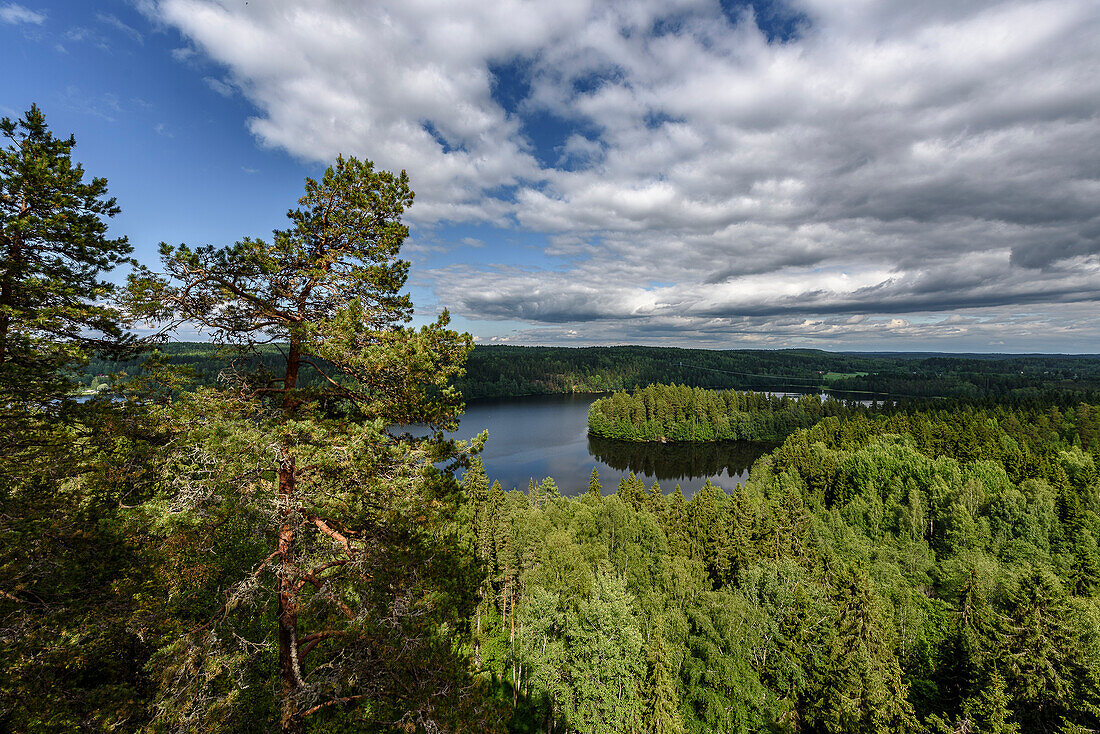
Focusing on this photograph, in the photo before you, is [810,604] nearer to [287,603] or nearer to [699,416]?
[287,603]

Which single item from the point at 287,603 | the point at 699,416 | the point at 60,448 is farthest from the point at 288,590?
the point at 699,416

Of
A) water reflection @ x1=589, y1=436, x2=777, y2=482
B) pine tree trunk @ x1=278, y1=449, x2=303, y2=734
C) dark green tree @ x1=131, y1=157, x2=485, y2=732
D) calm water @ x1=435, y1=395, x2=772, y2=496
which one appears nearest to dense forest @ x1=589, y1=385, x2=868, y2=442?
water reflection @ x1=589, y1=436, x2=777, y2=482

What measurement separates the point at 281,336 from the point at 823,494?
155 feet

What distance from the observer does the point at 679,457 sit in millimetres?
73812

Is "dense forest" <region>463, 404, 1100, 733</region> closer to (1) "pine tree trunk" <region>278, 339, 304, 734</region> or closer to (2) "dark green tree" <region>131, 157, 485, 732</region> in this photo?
(2) "dark green tree" <region>131, 157, 485, 732</region>

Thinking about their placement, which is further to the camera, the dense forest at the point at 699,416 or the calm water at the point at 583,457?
the dense forest at the point at 699,416

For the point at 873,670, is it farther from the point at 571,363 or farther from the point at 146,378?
the point at 571,363

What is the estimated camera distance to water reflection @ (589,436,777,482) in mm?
63938

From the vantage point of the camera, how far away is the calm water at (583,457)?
190ft

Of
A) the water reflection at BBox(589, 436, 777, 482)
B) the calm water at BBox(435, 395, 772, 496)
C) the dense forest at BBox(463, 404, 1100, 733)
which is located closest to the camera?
the dense forest at BBox(463, 404, 1100, 733)

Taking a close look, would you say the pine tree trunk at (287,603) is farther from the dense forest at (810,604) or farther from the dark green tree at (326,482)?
the dense forest at (810,604)

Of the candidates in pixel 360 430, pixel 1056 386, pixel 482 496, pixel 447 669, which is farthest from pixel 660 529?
pixel 1056 386

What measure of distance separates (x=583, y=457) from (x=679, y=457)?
17618 millimetres

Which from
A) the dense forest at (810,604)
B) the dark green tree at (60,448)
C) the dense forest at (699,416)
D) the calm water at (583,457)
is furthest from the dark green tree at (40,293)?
the dense forest at (699,416)
